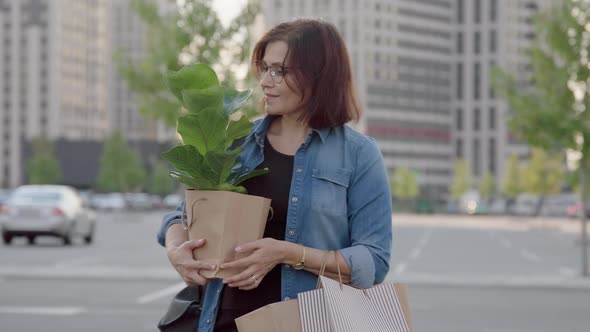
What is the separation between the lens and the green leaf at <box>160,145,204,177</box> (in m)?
3.21

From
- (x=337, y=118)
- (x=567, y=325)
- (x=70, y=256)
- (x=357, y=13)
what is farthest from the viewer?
(x=357, y=13)

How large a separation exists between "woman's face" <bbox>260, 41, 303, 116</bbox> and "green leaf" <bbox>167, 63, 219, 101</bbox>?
0.67 ft

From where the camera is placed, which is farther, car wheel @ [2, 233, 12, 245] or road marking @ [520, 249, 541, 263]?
car wheel @ [2, 233, 12, 245]

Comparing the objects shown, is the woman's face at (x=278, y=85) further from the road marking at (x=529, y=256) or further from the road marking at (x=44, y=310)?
the road marking at (x=529, y=256)

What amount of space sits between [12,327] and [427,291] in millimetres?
6967

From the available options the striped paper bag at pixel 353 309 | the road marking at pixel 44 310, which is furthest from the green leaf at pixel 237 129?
the road marking at pixel 44 310

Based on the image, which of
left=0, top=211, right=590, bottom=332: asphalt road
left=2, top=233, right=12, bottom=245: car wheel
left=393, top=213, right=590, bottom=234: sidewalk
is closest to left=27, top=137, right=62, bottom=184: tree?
left=393, top=213, right=590, bottom=234: sidewalk

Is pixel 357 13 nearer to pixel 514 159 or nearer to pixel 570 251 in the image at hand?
pixel 514 159

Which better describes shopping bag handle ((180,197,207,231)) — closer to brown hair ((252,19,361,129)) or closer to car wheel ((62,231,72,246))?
brown hair ((252,19,361,129))

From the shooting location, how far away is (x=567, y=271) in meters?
21.4

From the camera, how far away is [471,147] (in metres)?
180

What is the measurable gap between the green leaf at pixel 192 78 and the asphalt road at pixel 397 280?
822 centimetres

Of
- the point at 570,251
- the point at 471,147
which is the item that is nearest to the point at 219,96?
the point at 570,251

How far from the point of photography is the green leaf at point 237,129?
3309mm
